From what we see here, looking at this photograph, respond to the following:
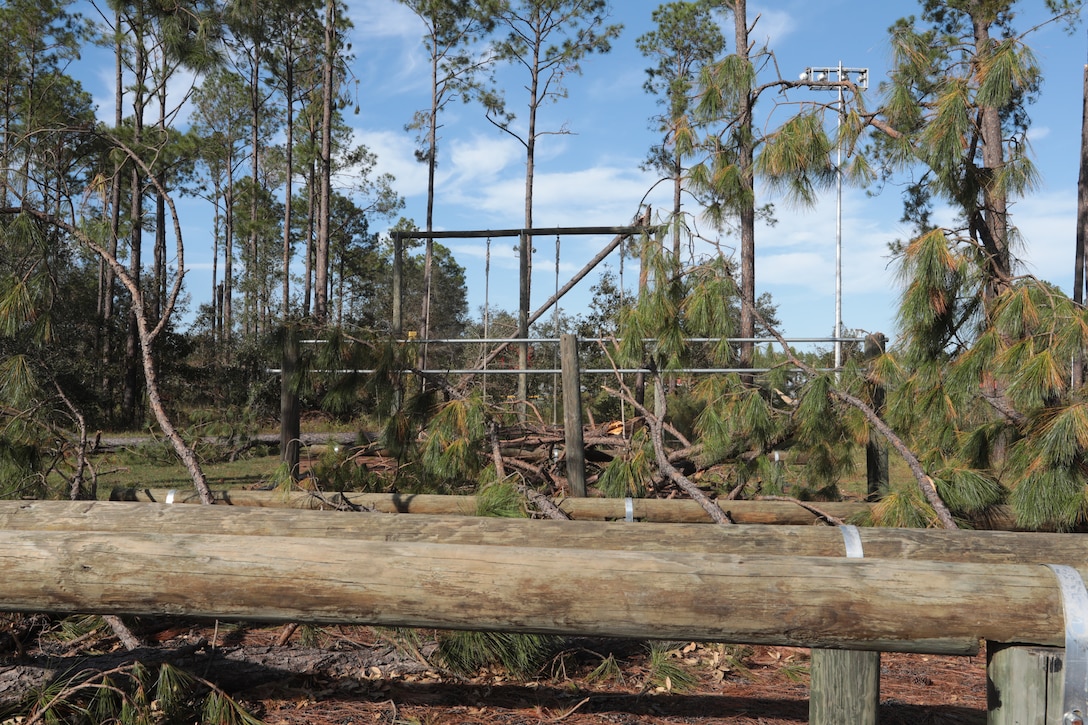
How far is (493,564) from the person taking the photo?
2000mm

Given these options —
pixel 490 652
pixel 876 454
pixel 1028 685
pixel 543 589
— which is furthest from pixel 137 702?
pixel 876 454

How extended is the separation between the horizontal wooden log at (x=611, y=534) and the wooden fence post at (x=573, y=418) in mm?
1720

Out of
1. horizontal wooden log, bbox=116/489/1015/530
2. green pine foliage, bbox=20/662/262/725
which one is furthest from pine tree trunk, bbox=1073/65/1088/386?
green pine foliage, bbox=20/662/262/725

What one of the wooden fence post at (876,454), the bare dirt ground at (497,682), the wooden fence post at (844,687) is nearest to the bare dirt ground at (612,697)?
the bare dirt ground at (497,682)

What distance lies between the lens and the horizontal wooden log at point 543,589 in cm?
188

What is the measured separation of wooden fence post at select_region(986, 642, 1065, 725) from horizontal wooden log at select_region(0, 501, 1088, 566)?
92 cm

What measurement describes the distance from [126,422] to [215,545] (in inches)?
561

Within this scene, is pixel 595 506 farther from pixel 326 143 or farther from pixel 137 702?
pixel 326 143

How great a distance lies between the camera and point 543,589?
1953 mm

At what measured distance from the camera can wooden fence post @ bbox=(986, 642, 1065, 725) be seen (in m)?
1.81

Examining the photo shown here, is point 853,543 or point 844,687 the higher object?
point 853,543

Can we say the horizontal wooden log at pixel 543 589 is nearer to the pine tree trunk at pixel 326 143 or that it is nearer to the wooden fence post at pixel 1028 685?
the wooden fence post at pixel 1028 685

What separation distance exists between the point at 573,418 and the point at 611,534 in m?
1.85

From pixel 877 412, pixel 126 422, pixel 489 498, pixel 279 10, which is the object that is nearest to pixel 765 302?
pixel 279 10
